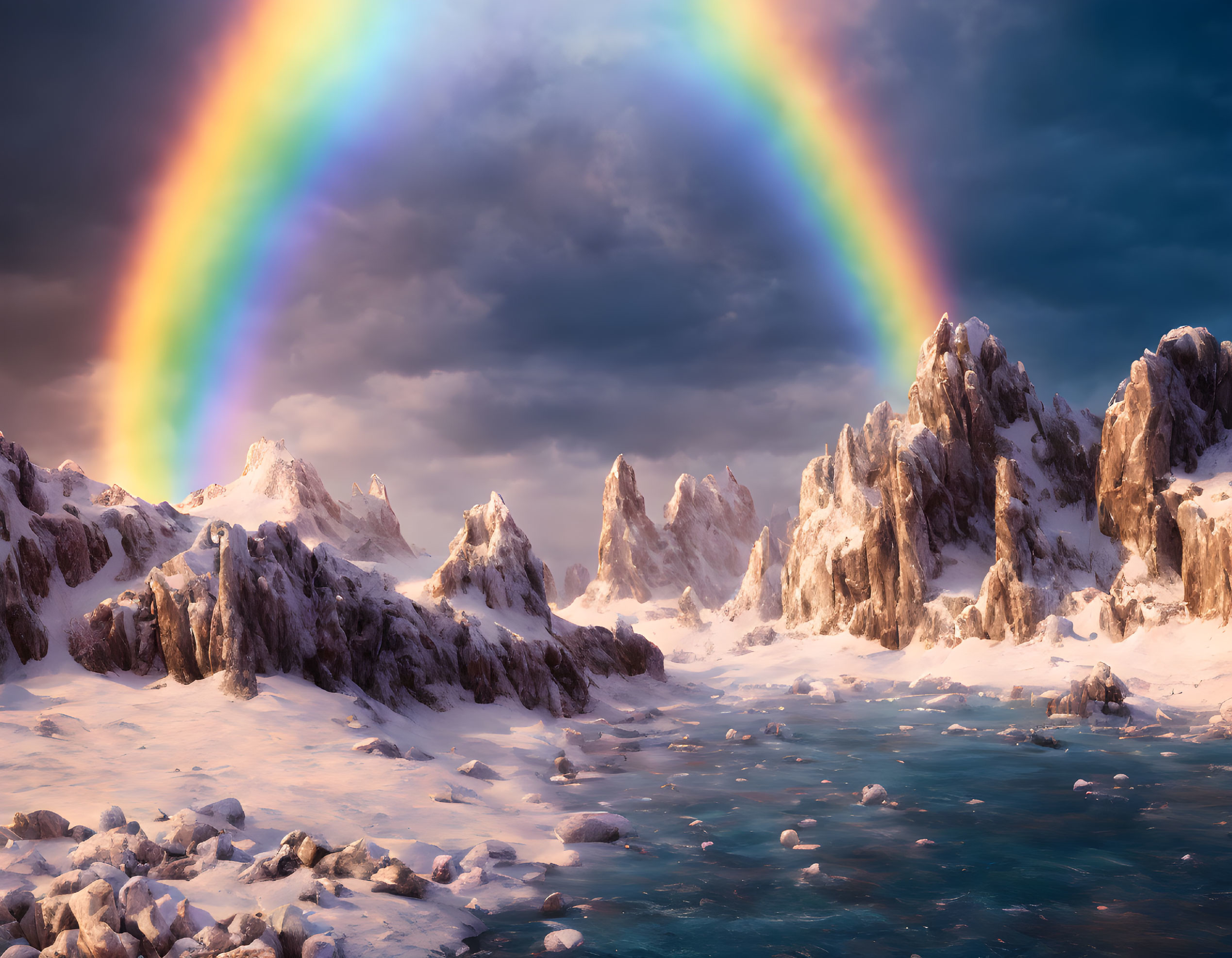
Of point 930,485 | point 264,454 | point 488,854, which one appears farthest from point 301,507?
point 488,854

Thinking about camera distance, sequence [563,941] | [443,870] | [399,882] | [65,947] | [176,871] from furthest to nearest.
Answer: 1. [443,870]
2. [399,882]
3. [176,871]
4. [563,941]
5. [65,947]

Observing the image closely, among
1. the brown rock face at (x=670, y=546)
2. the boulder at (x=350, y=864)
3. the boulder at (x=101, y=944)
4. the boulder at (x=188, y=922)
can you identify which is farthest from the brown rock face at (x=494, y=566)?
the brown rock face at (x=670, y=546)

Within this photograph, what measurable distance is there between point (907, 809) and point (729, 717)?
24.8 metres

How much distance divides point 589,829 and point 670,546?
124580mm

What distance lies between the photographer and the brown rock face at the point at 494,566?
48.0 metres

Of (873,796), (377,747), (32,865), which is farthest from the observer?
(377,747)

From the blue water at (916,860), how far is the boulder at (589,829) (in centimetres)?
63

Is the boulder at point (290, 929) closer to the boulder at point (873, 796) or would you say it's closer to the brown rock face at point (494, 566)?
the boulder at point (873, 796)

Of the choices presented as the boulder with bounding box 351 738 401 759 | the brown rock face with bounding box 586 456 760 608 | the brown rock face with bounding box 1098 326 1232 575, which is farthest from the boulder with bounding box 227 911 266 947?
the brown rock face with bounding box 586 456 760 608

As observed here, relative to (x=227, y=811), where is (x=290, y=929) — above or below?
below

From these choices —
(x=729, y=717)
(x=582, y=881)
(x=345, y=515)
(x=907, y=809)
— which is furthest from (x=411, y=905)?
(x=345, y=515)

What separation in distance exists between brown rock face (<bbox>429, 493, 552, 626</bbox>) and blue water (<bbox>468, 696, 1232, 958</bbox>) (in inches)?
727

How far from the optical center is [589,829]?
20.1 meters

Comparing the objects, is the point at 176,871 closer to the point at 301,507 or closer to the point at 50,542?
the point at 50,542
